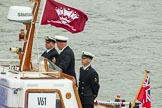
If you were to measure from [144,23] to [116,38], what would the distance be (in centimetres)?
339

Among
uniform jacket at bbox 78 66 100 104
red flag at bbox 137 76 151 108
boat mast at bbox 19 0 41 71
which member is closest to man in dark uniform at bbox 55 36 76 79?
uniform jacket at bbox 78 66 100 104

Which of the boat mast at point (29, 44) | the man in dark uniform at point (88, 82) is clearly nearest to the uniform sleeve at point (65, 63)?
the man in dark uniform at point (88, 82)

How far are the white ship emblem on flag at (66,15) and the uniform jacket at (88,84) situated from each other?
769 mm

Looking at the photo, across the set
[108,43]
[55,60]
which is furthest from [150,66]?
[55,60]

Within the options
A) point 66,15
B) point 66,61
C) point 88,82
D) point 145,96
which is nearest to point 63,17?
point 66,15

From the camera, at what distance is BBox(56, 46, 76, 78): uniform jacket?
33.9ft

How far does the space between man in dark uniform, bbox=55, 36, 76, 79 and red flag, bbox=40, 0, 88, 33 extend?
45 cm

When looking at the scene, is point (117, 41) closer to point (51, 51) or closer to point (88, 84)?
point (51, 51)

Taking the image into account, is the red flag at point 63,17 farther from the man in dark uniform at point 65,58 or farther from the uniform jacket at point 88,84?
the uniform jacket at point 88,84

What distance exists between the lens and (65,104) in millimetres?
9414

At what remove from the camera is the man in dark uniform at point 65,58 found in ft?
33.9

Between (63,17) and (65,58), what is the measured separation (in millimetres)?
714

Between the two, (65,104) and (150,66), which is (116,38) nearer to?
(150,66)

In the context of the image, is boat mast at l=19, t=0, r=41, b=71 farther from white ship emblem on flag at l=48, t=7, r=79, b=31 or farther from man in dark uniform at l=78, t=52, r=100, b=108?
man in dark uniform at l=78, t=52, r=100, b=108
